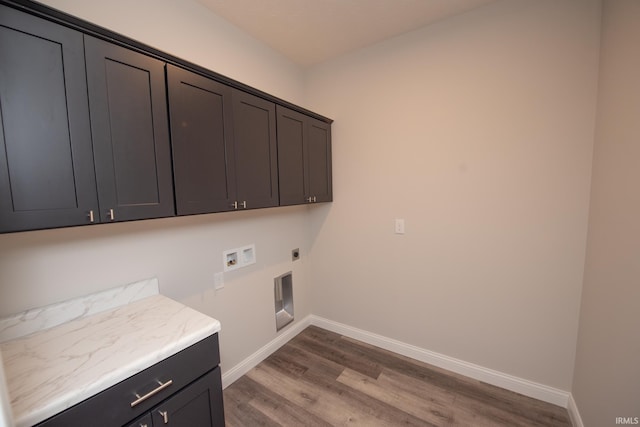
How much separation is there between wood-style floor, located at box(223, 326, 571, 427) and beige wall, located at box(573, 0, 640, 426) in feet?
1.47

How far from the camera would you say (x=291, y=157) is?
2.11 metres

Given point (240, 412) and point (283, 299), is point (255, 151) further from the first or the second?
point (240, 412)

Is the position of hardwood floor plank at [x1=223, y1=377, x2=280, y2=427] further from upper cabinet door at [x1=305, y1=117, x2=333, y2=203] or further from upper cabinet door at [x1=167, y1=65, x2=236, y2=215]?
upper cabinet door at [x1=305, y1=117, x2=333, y2=203]

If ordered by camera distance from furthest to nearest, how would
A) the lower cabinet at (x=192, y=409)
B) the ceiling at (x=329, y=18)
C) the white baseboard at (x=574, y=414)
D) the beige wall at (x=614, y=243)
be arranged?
1. the ceiling at (x=329, y=18)
2. the white baseboard at (x=574, y=414)
3. the beige wall at (x=614, y=243)
4. the lower cabinet at (x=192, y=409)

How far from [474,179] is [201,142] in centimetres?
198

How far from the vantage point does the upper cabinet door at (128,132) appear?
1.09 metres

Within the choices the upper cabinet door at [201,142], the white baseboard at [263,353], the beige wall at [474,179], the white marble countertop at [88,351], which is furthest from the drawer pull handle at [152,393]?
the beige wall at [474,179]

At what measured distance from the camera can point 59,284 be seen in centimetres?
122

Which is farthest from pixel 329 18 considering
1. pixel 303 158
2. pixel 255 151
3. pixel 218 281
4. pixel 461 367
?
pixel 461 367

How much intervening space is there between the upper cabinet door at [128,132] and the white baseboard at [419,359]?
1555 mm

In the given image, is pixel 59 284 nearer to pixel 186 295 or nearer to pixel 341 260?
pixel 186 295

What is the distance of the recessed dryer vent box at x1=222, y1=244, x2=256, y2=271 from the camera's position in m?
1.98

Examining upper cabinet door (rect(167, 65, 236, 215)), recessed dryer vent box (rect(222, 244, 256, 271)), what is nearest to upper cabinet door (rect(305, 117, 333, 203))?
recessed dryer vent box (rect(222, 244, 256, 271))

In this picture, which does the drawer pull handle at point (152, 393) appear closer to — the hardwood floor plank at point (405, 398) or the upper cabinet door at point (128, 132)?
the upper cabinet door at point (128, 132)
